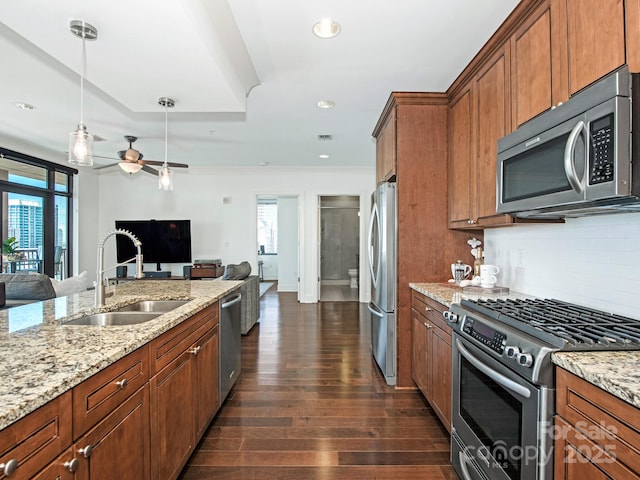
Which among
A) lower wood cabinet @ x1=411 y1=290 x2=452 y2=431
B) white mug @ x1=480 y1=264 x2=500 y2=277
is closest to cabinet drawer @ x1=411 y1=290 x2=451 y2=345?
lower wood cabinet @ x1=411 y1=290 x2=452 y2=431

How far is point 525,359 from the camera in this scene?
1.20m

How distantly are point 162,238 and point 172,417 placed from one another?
5.59m

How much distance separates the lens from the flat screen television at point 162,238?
660 cm

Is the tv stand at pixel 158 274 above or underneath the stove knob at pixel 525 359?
underneath

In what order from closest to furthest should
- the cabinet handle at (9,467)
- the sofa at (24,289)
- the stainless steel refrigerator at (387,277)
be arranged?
the cabinet handle at (9,467) < the stainless steel refrigerator at (387,277) < the sofa at (24,289)

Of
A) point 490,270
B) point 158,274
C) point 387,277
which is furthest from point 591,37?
point 158,274

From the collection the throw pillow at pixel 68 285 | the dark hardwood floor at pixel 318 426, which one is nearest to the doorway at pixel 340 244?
the dark hardwood floor at pixel 318 426

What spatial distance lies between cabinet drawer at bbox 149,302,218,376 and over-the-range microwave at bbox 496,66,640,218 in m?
1.79

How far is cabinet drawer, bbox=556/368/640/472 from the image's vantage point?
2.84 ft

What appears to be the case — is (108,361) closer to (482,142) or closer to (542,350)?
(542,350)

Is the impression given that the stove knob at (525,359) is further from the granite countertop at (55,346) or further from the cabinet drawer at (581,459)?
the granite countertop at (55,346)

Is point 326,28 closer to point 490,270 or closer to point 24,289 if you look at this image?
point 490,270

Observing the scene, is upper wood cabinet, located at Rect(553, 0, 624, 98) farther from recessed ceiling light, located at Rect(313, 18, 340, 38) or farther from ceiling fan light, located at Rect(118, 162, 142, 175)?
ceiling fan light, located at Rect(118, 162, 142, 175)

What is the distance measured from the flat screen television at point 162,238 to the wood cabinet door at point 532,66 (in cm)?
594
